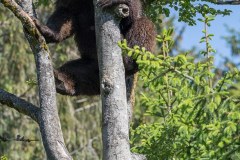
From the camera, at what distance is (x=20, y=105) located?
3.82 meters

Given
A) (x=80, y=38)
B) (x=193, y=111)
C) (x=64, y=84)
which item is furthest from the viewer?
(x=80, y=38)

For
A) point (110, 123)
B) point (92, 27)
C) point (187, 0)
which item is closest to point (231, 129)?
point (110, 123)

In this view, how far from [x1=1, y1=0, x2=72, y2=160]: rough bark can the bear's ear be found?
48.9 inches

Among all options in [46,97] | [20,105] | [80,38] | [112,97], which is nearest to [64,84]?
[80,38]

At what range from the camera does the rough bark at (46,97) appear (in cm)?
347

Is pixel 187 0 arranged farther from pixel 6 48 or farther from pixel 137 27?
pixel 6 48

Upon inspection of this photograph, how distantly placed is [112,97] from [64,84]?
163 cm

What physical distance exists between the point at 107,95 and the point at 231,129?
0.96m

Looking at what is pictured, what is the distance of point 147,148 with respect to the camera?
3.61 m

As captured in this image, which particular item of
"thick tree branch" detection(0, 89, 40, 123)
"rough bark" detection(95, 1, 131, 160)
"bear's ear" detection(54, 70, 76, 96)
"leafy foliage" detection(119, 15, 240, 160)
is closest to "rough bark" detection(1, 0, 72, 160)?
"thick tree branch" detection(0, 89, 40, 123)

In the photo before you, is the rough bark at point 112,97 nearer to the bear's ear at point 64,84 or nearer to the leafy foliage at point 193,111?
the leafy foliage at point 193,111

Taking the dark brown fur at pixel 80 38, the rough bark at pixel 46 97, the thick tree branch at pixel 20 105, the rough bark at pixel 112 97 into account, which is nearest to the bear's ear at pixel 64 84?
the dark brown fur at pixel 80 38

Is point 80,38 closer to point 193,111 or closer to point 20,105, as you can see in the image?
point 20,105

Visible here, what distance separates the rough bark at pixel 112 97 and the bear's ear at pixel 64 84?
4.77 ft
